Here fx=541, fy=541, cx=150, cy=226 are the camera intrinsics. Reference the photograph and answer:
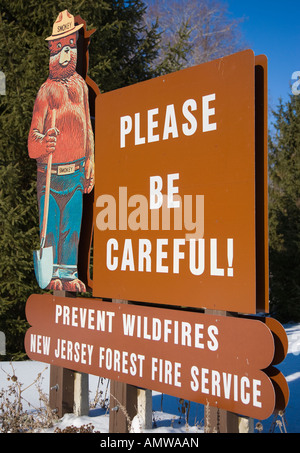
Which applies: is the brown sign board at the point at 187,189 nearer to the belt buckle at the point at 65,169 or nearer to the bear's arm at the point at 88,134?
the bear's arm at the point at 88,134

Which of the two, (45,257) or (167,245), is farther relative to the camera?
(45,257)

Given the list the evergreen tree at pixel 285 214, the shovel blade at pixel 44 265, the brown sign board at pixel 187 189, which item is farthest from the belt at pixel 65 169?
the evergreen tree at pixel 285 214

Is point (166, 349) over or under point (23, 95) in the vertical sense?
under

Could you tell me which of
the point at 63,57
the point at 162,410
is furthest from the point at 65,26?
the point at 162,410

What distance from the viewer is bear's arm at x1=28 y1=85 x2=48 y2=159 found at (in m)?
5.57

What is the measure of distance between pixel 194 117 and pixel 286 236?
11097 millimetres

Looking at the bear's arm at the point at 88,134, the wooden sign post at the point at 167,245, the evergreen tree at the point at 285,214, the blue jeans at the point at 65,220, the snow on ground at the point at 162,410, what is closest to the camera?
the wooden sign post at the point at 167,245

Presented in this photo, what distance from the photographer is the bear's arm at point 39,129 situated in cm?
557

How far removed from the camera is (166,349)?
3.98 m

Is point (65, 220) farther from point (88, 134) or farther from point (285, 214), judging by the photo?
point (285, 214)

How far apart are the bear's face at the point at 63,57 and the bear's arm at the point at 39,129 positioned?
0.90 ft

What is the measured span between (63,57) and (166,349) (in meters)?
3.17

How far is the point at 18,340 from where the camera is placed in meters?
8.74
